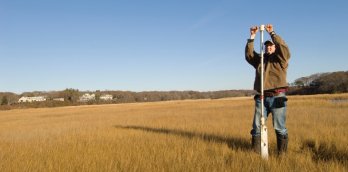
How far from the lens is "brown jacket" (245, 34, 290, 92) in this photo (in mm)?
5934

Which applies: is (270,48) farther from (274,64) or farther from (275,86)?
(275,86)

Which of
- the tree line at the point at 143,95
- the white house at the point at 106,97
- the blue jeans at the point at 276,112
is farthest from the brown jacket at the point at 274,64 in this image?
the white house at the point at 106,97

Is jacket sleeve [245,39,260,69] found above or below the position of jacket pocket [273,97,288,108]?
above

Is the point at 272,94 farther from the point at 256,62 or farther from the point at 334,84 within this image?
the point at 334,84

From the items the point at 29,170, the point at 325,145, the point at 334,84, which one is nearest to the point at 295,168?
the point at 325,145

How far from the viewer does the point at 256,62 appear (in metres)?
6.41

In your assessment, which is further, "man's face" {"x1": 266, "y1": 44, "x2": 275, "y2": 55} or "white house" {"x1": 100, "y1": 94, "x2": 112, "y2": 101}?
"white house" {"x1": 100, "y1": 94, "x2": 112, "y2": 101}

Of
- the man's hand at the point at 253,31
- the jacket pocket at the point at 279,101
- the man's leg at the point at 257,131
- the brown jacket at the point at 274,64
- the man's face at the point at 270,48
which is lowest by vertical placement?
the man's leg at the point at 257,131

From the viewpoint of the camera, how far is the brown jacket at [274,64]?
593cm

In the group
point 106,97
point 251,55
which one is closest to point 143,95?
point 106,97

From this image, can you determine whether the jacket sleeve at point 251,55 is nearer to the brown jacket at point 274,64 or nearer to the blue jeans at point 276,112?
the brown jacket at point 274,64

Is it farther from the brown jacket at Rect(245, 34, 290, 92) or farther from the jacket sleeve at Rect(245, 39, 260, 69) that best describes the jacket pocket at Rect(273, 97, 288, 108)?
the jacket sleeve at Rect(245, 39, 260, 69)

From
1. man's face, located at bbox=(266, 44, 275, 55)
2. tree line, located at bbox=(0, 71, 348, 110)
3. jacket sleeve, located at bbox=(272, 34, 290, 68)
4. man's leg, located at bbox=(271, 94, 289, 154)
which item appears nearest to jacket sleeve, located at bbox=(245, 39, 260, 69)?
man's face, located at bbox=(266, 44, 275, 55)

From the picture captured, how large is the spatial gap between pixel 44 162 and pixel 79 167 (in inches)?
35.2
